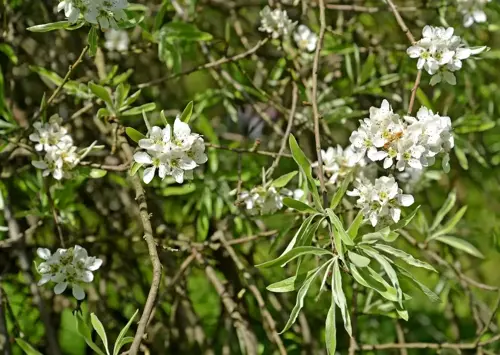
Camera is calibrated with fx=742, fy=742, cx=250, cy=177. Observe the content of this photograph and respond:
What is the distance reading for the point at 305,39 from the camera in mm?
1772

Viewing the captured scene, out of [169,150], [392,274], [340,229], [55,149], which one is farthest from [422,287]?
[55,149]

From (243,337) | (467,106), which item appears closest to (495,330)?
(467,106)

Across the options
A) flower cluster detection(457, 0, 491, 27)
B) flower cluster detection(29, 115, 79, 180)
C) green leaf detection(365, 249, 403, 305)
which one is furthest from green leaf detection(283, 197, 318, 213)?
flower cluster detection(457, 0, 491, 27)

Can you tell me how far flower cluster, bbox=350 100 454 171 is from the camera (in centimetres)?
116

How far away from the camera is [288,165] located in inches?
69.9

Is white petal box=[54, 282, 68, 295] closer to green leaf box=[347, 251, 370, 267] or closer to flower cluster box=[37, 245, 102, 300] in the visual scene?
flower cluster box=[37, 245, 102, 300]

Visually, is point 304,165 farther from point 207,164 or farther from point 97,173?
point 207,164

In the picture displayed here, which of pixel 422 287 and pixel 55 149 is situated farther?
pixel 55 149

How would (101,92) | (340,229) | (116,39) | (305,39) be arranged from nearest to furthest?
1. (340,229)
2. (101,92)
3. (305,39)
4. (116,39)

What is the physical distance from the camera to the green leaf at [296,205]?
3.82 feet

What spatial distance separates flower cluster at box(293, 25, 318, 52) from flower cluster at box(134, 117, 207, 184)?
656mm

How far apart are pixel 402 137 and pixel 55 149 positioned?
63 cm

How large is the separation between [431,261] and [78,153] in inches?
40.4

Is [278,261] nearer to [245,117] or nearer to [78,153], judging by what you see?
[78,153]
